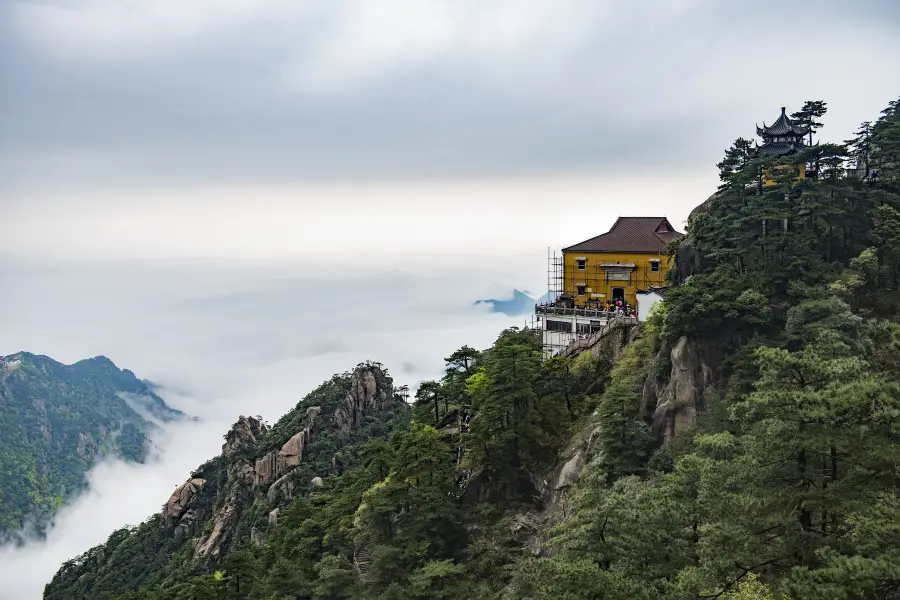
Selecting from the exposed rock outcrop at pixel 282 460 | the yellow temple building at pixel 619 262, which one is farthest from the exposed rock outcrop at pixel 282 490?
the yellow temple building at pixel 619 262

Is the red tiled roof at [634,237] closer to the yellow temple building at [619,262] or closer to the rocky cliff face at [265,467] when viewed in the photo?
the yellow temple building at [619,262]

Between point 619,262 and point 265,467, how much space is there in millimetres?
39223

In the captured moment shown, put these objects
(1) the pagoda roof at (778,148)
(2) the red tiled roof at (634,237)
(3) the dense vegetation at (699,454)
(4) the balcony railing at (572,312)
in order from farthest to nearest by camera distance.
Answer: (2) the red tiled roof at (634,237) → (4) the balcony railing at (572,312) → (1) the pagoda roof at (778,148) → (3) the dense vegetation at (699,454)

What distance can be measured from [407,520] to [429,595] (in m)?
4.88

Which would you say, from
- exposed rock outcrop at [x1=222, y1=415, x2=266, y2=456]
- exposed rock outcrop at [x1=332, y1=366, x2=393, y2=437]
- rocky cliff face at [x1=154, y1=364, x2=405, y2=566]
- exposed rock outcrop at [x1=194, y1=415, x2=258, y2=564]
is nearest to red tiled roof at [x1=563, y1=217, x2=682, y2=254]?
rocky cliff face at [x1=154, y1=364, x2=405, y2=566]

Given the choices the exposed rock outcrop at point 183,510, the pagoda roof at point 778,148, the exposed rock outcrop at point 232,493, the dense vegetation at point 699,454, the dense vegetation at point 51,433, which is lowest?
the dense vegetation at point 51,433

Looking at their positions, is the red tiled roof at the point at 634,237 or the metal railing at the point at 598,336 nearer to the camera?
the metal railing at the point at 598,336

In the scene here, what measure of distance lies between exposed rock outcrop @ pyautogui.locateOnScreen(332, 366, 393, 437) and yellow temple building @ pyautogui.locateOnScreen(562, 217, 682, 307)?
103 ft

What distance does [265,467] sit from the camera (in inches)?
2623

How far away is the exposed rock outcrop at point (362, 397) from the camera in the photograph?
71375 millimetres

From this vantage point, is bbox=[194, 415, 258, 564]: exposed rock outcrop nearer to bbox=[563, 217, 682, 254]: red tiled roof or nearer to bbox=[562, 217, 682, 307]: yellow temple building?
bbox=[562, 217, 682, 307]: yellow temple building

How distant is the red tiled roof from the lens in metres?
47.7

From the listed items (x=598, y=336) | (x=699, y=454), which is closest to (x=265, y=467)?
(x=598, y=336)

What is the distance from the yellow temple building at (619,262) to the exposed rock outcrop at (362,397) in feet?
103
